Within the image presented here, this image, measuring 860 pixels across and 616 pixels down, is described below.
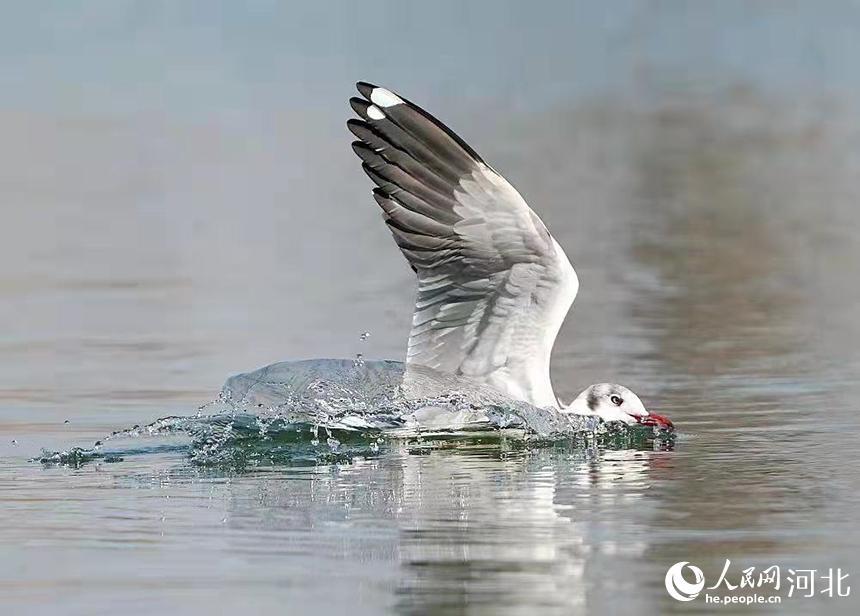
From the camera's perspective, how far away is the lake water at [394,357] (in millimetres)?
7652

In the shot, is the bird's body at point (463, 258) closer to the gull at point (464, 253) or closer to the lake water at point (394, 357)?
the gull at point (464, 253)

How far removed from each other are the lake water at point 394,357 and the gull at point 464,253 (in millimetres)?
539

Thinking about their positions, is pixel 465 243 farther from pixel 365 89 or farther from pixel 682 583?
pixel 682 583

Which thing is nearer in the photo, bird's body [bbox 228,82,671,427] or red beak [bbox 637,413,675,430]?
bird's body [bbox 228,82,671,427]

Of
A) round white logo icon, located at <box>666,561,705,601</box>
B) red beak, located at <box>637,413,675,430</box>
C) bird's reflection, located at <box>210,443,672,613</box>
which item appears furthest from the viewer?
red beak, located at <box>637,413,675,430</box>

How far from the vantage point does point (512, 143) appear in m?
28.5

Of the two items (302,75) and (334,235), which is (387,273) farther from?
(302,75)

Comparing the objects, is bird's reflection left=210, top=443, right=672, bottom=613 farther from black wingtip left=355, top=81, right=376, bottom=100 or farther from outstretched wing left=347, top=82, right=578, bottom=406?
black wingtip left=355, top=81, right=376, bottom=100

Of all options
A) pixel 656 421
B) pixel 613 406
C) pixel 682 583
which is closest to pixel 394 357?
pixel 613 406

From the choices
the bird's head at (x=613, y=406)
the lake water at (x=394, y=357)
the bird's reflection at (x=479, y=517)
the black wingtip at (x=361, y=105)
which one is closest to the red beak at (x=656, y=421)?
the bird's head at (x=613, y=406)

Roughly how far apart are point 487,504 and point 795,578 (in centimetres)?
182

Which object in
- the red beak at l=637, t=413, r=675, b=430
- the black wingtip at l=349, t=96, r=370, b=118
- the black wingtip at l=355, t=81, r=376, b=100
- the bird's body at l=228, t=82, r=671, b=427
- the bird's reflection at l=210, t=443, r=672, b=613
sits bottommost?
the bird's reflection at l=210, t=443, r=672, b=613

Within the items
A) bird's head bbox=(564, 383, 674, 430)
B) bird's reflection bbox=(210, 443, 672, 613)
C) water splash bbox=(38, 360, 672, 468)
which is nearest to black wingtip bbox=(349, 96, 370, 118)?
water splash bbox=(38, 360, 672, 468)

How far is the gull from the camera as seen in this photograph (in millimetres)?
10445
